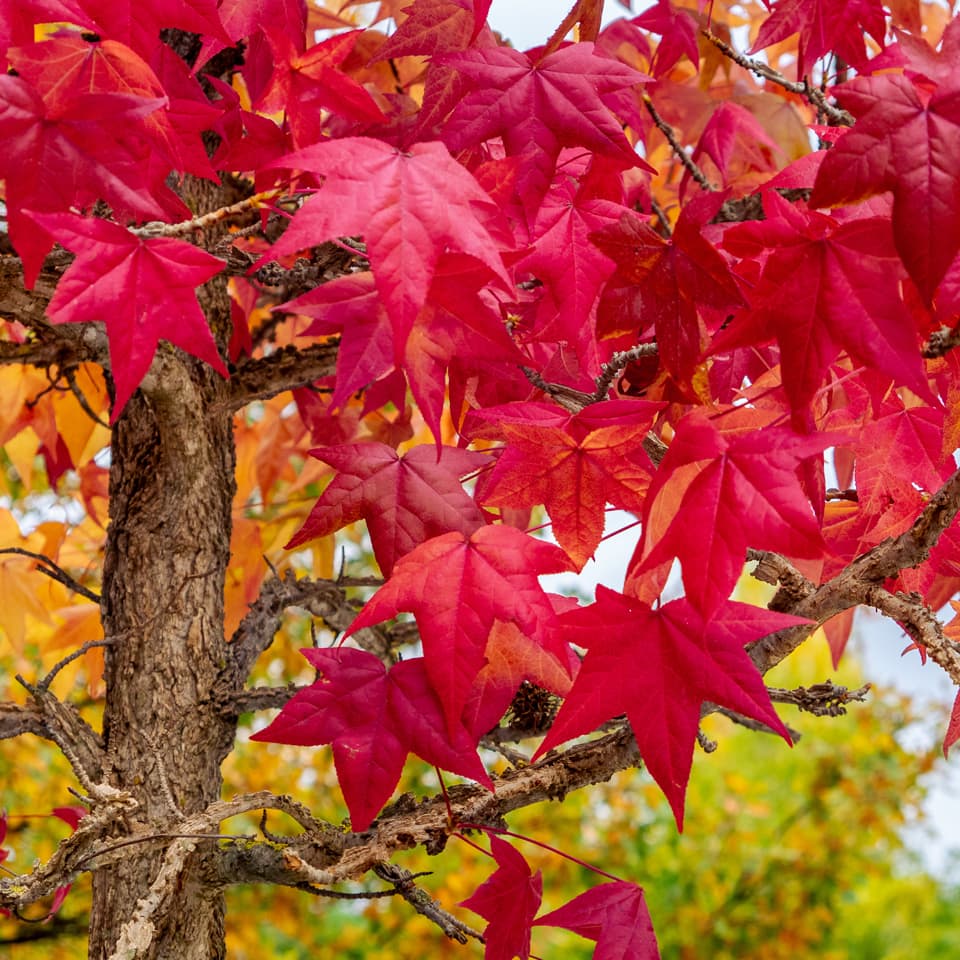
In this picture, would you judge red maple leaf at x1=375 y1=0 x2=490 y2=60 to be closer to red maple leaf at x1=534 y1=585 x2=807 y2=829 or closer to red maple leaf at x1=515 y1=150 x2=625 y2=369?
red maple leaf at x1=515 y1=150 x2=625 y2=369

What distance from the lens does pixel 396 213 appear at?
→ 0.53 m

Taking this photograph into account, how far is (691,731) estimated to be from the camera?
1.93 ft

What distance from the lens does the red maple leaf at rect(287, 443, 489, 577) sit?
678mm

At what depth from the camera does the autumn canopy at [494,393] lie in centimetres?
54

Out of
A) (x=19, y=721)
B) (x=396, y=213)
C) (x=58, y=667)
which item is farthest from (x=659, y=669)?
(x=19, y=721)

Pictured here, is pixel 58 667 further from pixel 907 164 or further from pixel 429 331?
pixel 907 164

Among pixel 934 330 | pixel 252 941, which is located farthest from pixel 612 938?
pixel 252 941

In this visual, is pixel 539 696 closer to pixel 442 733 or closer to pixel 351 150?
pixel 442 733

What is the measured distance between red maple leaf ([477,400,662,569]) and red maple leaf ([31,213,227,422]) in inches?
8.1

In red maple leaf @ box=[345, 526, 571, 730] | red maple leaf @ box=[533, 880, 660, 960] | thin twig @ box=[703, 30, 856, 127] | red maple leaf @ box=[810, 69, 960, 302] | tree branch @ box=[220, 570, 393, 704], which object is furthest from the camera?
tree branch @ box=[220, 570, 393, 704]

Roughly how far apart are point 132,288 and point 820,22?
0.72 m

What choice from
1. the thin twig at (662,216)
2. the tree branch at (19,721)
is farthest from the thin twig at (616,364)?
the tree branch at (19,721)

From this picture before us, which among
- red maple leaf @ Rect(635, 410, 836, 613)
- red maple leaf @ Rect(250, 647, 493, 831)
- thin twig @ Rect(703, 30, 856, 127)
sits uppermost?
thin twig @ Rect(703, 30, 856, 127)

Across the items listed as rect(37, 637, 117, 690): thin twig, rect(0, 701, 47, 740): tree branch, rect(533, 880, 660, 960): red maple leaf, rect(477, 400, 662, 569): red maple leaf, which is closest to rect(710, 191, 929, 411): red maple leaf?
rect(477, 400, 662, 569): red maple leaf
